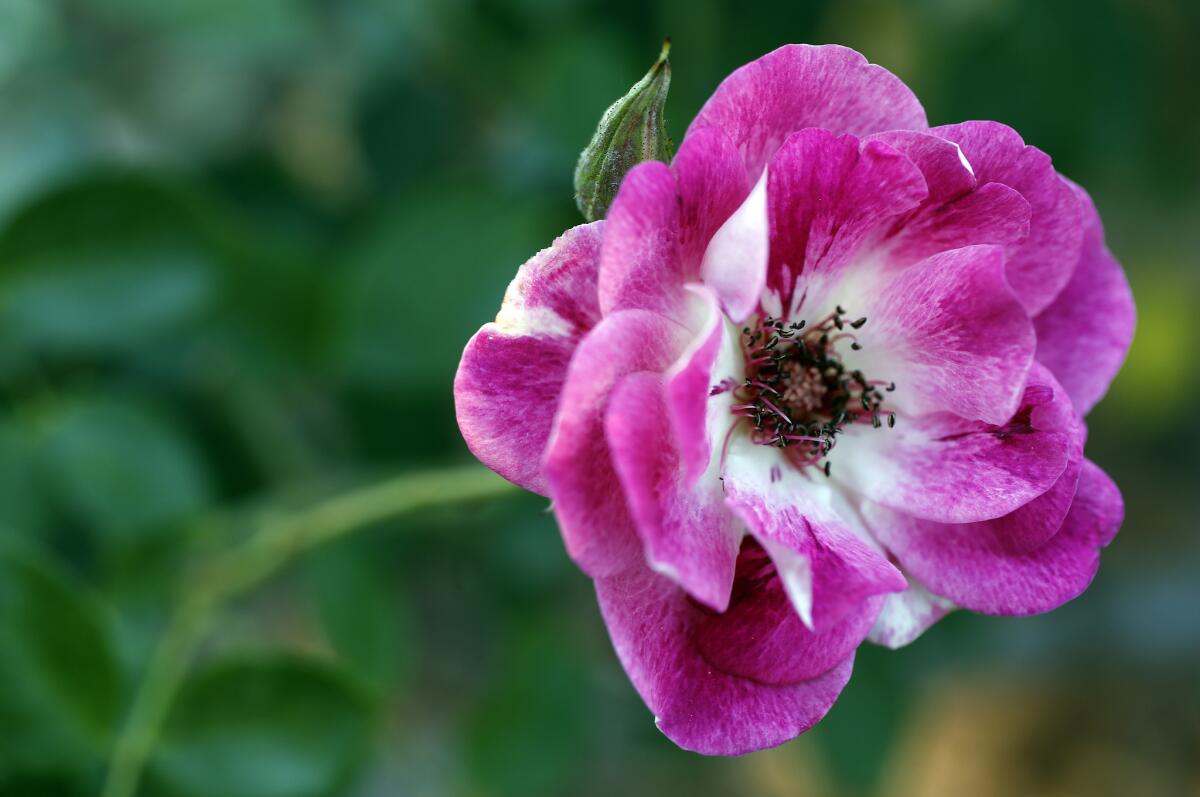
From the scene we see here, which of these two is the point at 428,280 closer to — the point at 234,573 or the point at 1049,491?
the point at 234,573

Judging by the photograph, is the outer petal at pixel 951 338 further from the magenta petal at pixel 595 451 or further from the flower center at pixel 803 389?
the magenta petal at pixel 595 451

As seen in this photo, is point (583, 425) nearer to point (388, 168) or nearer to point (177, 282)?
point (177, 282)

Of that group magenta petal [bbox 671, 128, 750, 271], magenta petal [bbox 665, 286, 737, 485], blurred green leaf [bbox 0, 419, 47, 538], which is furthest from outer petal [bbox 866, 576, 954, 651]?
blurred green leaf [bbox 0, 419, 47, 538]

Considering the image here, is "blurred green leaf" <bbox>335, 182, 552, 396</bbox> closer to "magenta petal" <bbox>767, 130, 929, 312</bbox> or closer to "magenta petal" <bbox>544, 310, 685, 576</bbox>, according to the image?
"magenta petal" <bbox>767, 130, 929, 312</bbox>

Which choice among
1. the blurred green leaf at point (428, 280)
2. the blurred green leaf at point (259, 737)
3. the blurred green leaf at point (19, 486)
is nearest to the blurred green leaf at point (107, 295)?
the blurred green leaf at point (19, 486)

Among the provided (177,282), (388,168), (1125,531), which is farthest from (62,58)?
(1125,531)

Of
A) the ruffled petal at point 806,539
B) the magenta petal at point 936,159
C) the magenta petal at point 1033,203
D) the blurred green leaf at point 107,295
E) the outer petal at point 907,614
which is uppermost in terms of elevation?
the blurred green leaf at point 107,295
